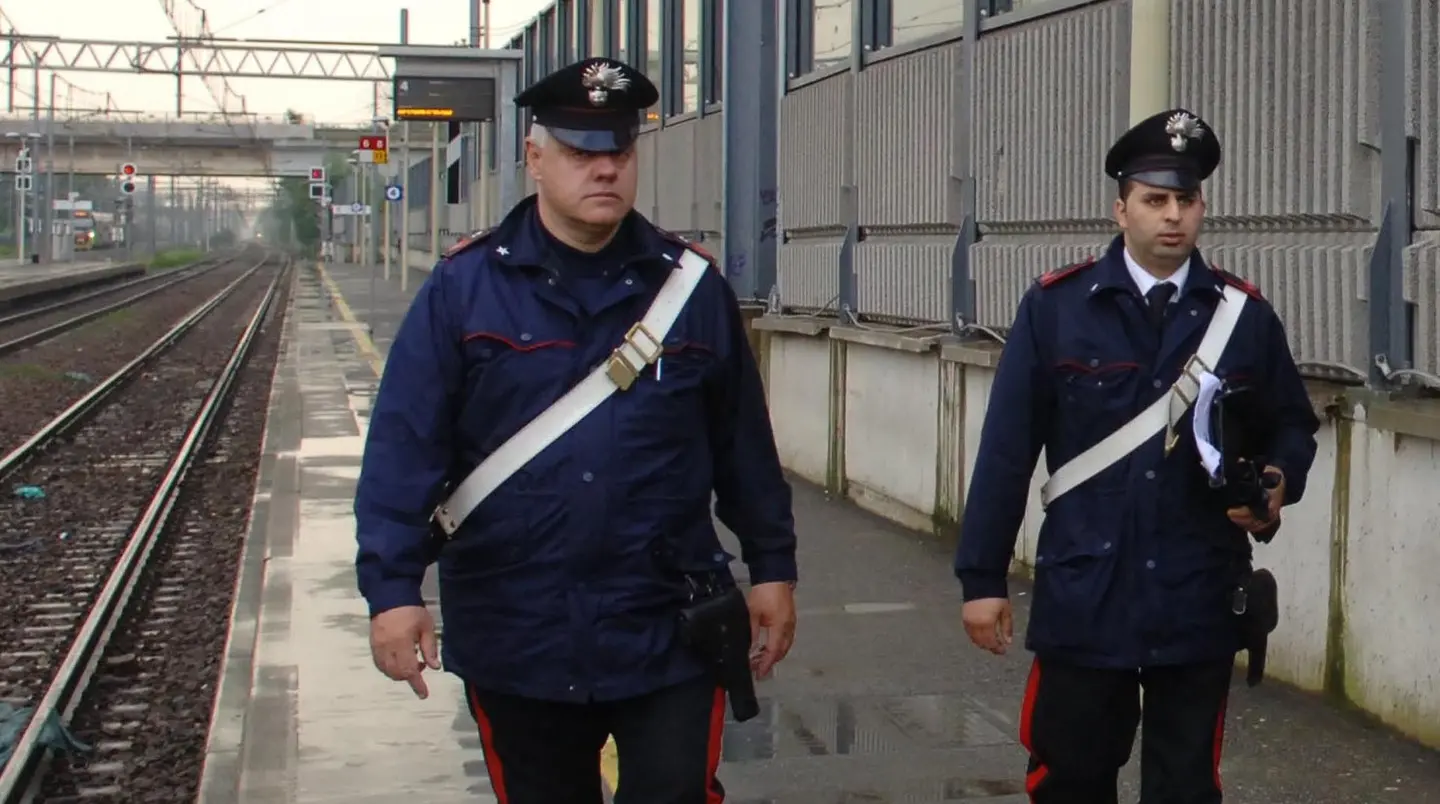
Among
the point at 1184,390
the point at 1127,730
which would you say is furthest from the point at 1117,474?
the point at 1127,730

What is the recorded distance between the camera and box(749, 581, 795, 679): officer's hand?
12.8 feet

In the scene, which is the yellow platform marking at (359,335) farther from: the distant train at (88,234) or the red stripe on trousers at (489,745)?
the distant train at (88,234)

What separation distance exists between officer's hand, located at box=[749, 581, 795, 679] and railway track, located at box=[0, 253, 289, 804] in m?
3.60

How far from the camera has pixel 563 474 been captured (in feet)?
11.9

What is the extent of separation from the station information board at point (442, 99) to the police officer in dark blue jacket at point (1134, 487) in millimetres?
19990

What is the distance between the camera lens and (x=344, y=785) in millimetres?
6191

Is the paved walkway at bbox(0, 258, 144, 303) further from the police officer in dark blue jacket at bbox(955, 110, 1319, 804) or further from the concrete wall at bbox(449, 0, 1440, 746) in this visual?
the police officer in dark blue jacket at bbox(955, 110, 1319, 804)

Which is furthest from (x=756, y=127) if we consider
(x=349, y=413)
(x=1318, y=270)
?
(x=1318, y=270)

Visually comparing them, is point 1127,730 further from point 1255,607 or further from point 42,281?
point 42,281

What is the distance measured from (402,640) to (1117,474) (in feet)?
4.72

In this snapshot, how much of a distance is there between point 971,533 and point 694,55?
15.0 meters

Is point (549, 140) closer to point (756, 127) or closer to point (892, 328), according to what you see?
point (892, 328)

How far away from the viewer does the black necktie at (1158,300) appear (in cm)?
413

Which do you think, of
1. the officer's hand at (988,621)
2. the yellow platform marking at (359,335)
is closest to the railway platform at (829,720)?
the officer's hand at (988,621)
